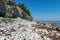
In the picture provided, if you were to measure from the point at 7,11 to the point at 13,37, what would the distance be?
36.1 m

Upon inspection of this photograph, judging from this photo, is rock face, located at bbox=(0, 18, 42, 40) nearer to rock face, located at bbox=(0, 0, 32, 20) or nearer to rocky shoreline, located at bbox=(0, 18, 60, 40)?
rocky shoreline, located at bbox=(0, 18, 60, 40)

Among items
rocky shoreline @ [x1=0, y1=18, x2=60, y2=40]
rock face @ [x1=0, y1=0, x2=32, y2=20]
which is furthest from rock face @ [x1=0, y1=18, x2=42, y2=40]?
rock face @ [x1=0, y1=0, x2=32, y2=20]

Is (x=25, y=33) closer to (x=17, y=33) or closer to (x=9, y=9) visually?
(x=17, y=33)

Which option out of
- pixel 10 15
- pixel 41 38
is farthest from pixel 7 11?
pixel 41 38

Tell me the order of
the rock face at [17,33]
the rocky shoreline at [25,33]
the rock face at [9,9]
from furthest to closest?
the rock face at [9,9]
the rocky shoreline at [25,33]
the rock face at [17,33]

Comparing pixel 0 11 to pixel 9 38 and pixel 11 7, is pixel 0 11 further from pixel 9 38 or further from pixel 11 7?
pixel 9 38

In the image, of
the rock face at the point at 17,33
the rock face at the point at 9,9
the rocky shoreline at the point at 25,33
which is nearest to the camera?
the rock face at the point at 17,33

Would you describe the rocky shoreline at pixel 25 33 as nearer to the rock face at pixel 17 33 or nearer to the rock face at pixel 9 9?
the rock face at pixel 17 33

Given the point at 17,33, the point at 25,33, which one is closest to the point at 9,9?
the point at 25,33

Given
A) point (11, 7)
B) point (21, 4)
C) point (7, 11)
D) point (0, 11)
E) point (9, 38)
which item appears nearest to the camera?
point (9, 38)

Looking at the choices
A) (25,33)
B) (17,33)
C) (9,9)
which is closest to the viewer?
(17,33)

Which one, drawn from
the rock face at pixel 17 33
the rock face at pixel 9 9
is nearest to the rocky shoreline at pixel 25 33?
the rock face at pixel 17 33

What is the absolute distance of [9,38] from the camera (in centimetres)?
1755

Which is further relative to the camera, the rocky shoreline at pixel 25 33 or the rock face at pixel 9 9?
the rock face at pixel 9 9
